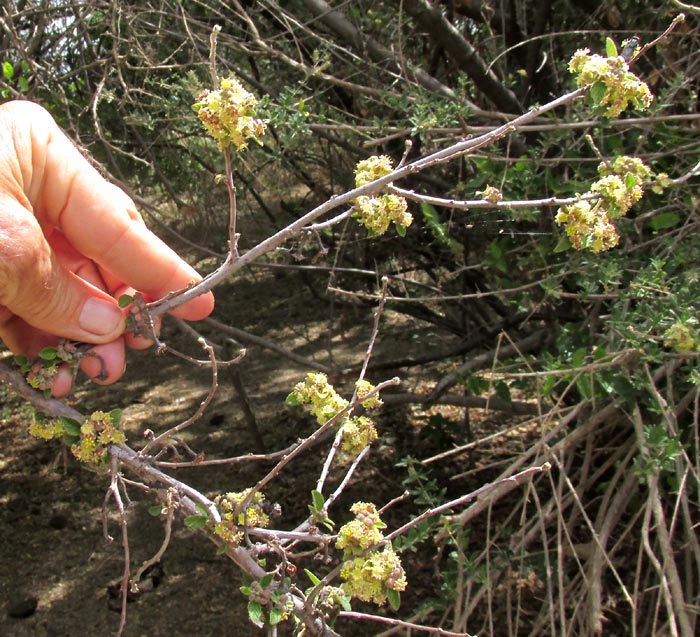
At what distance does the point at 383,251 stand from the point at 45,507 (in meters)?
1.66

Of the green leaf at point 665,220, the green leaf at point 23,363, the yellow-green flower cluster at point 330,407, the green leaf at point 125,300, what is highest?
the green leaf at point 23,363

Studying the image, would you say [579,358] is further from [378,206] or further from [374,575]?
[374,575]

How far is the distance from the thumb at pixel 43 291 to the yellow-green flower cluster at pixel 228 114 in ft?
1.17

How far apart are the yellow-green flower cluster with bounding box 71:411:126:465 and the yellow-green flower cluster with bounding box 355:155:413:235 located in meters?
0.48

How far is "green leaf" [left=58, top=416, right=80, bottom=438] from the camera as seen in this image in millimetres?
1176

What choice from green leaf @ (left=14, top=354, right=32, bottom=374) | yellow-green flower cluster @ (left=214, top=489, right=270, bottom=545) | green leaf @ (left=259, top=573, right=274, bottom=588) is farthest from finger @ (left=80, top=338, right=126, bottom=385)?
green leaf @ (left=259, top=573, right=274, bottom=588)

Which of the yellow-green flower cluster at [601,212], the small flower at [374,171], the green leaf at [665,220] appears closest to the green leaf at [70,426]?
the small flower at [374,171]

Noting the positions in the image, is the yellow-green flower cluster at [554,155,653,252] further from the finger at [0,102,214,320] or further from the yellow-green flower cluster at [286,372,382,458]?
the finger at [0,102,214,320]

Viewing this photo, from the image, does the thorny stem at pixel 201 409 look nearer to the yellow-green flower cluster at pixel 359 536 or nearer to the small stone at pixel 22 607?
the yellow-green flower cluster at pixel 359 536

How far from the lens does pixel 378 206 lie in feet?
3.91

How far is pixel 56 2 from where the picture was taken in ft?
9.72

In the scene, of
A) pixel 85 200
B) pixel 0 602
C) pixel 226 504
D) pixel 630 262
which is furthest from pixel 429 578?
pixel 85 200

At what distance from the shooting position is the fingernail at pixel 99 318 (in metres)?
1.31

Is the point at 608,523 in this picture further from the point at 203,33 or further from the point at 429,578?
the point at 203,33
